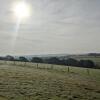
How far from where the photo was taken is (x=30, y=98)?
53.9 ft

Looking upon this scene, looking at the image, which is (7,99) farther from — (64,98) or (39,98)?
(64,98)

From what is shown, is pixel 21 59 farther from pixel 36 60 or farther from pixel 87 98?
pixel 87 98

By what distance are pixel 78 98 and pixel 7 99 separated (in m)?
6.30

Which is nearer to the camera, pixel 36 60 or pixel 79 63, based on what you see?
pixel 79 63

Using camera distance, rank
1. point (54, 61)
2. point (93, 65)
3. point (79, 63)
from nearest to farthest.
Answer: point (93, 65), point (79, 63), point (54, 61)

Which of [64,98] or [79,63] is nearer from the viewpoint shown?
[64,98]

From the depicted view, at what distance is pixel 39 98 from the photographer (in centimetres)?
1666

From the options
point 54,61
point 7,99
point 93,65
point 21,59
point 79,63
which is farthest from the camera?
point 21,59

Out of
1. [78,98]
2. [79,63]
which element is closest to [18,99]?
[78,98]

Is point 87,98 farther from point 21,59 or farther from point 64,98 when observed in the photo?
point 21,59

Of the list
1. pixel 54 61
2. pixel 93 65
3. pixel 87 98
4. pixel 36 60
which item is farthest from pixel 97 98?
pixel 36 60

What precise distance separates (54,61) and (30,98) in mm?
82314

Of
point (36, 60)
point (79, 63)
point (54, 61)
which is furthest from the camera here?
point (36, 60)

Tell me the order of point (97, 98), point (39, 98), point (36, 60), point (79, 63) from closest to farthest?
point (39, 98)
point (97, 98)
point (79, 63)
point (36, 60)
